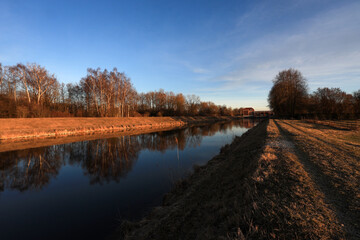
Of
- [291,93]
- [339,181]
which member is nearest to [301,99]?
[291,93]

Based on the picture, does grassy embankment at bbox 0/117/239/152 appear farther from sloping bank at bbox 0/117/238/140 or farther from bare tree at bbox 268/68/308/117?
bare tree at bbox 268/68/308/117

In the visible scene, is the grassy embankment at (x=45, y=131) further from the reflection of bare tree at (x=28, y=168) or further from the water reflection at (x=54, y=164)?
the water reflection at (x=54, y=164)

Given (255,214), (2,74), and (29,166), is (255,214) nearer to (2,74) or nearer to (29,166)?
(29,166)

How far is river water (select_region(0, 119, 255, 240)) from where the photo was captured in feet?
18.7

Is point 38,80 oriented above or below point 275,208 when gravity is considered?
above

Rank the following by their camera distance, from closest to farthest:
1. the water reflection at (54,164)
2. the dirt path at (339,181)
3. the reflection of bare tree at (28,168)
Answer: the dirt path at (339,181)
the reflection of bare tree at (28,168)
the water reflection at (54,164)

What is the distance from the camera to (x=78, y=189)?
8.50 meters

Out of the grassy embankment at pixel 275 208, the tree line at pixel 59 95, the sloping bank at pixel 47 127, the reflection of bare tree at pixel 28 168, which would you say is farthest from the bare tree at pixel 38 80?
the grassy embankment at pixel 275 208

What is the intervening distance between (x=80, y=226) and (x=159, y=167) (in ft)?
21.2

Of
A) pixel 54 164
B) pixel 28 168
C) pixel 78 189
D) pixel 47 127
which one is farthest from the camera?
pixel 47 127

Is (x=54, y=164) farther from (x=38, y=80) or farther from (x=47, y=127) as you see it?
(x=38, y=80)

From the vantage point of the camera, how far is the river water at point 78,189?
18.7 ft

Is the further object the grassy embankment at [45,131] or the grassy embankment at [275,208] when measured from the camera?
the grassy embankment at [45,131]

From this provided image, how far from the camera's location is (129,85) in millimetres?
47125
